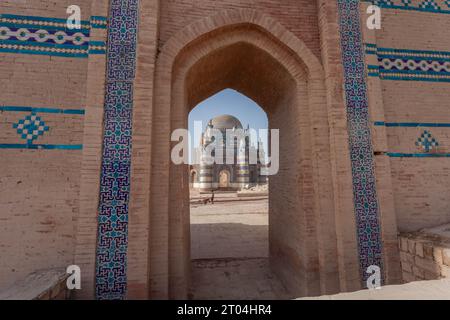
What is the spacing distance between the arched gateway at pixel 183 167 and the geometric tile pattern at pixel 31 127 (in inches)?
38.1

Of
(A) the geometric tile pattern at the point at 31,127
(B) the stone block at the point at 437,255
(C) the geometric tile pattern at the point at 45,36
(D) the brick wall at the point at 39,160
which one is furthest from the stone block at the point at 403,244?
(A) the geometric tile pattern at the point at 31,127

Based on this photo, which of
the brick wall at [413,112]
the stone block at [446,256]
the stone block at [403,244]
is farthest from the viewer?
the brick wall at [413,112]

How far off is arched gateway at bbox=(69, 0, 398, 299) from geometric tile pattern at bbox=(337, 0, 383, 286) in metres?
0.02

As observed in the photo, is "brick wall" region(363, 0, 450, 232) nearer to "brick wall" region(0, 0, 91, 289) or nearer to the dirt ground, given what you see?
the dirt ground

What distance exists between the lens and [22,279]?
3084 millimetres

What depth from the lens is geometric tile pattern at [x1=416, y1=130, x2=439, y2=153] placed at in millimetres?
4312

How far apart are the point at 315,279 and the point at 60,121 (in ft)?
15.3

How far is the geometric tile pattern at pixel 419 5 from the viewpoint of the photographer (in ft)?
15.5

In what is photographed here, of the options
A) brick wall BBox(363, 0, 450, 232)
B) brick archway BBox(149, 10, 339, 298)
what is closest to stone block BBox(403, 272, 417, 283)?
brick wall BBox(363, 0, 450, 232)

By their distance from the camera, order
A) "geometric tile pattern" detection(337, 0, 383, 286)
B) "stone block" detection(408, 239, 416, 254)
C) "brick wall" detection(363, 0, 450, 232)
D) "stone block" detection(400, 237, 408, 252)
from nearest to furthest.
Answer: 1. "stone block" detection(408, 239, 416, 254)
2. "stone block" detection(400, 237, 408, 252)
3. "geometric tile pattern" detection(337, 0, 383, 286)
4. "brick wall" detection(363, 0, 450, 232)

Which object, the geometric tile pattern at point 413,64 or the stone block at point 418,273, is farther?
the geometric tile pattern at point 413,64

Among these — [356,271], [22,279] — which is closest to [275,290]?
[356,271]

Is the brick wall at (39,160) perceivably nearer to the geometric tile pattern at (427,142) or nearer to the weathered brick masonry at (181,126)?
the weathered brick masonry at (181,126)

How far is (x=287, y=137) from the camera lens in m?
4.86
